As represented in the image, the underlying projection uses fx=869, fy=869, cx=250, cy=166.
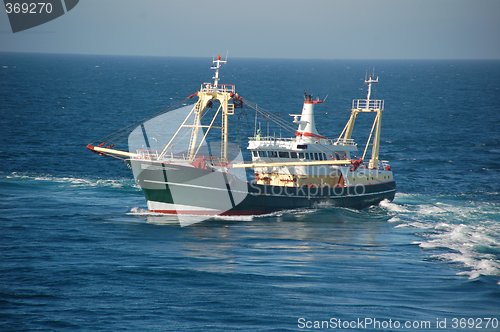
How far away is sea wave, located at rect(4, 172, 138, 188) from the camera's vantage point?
6644cm

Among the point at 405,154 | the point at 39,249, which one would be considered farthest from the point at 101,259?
the point at 405,154

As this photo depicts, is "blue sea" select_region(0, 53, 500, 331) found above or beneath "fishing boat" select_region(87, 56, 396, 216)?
beneath

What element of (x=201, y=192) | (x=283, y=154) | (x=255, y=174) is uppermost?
(x=283, y=154)

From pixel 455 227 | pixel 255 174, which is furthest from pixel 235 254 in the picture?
pixel 455 227

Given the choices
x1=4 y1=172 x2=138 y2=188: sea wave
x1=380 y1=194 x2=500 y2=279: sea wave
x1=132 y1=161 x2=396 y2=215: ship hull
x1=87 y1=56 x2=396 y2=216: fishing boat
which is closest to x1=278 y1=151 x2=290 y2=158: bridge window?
x1=87 y1=56 x2=396 y2=216: fishing boat

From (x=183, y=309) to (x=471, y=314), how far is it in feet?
42.0

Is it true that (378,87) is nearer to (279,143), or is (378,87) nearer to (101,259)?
(279,143)

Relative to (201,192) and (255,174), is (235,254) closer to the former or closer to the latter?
(201,192)

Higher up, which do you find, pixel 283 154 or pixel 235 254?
pixel 283 154

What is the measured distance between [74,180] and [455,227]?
29396mm

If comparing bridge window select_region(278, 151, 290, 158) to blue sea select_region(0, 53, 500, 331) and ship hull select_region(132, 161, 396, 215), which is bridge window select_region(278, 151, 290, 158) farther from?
blue sea select_region(0, 53, 500, 331)

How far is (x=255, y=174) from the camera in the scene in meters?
63.0

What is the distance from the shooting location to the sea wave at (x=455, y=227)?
48.1 metres

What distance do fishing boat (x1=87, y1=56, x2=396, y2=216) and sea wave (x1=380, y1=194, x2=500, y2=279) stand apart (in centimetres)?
304
